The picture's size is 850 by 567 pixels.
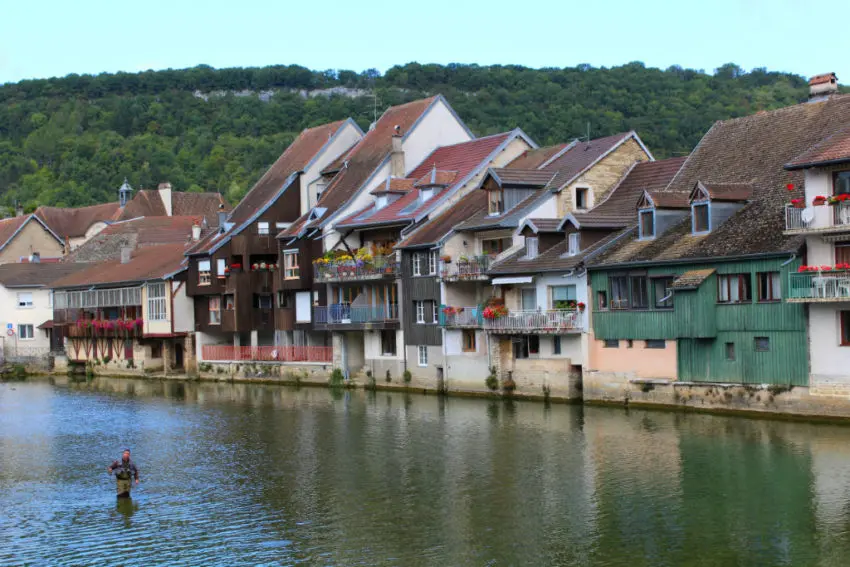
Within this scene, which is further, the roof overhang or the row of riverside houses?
the roof overhang

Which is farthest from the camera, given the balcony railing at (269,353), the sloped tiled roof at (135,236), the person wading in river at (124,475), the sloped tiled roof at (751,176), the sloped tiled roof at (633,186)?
the sloped tiled roof at (135,236)

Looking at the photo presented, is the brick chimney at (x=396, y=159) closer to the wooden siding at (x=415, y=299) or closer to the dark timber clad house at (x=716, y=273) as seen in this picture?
the wooden siding at (x=415, y=299)

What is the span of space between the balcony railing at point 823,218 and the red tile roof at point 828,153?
60.9 inches

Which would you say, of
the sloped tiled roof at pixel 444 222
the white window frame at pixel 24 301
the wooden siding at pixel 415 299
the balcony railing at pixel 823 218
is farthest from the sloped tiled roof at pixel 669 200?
the white window frame at pixel 24 301

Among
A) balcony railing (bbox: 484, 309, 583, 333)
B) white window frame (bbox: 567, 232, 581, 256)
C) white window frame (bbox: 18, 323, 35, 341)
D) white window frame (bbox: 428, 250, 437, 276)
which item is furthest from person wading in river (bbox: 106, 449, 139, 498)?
white window frame (bbox: 18, 323, 35, 341)

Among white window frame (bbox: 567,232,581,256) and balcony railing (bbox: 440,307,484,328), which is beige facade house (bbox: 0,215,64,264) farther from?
white window frame (bbox: 567,232,581,256)

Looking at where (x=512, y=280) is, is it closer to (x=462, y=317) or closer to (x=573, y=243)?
(x=573, y=243)

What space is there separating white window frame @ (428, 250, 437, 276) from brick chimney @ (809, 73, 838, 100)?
1980 centimetres

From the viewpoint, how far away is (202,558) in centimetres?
2986

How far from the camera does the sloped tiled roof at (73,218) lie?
5458 inches

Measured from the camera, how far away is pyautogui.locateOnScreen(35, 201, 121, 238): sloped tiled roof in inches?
A: 5458

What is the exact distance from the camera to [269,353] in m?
76.1

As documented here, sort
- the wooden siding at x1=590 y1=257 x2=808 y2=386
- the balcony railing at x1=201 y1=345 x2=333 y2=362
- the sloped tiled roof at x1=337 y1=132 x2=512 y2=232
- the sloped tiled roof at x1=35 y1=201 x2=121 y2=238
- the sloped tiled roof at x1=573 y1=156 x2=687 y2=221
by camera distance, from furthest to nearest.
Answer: the sloped tiled roof at x1=35 y1=201 x2=121 y2=238 < the balcony railing at x1=201 y1=345 x2=333 y2=362 < the sloped tiled roof at x1=337 y1=132 x2=512 y2=232 < the sloped tiled roof at x1=573 y1=156 x2=687 y2=221 < the wooden siding at x1=590 y1=257 x2=808 y2=386

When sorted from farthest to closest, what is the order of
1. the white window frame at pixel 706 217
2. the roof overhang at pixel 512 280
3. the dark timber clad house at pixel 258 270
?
the dark timber clad house at pixel 258 270, the roof overhang at pixel 512 280, the white window frame at pixel 706 217
